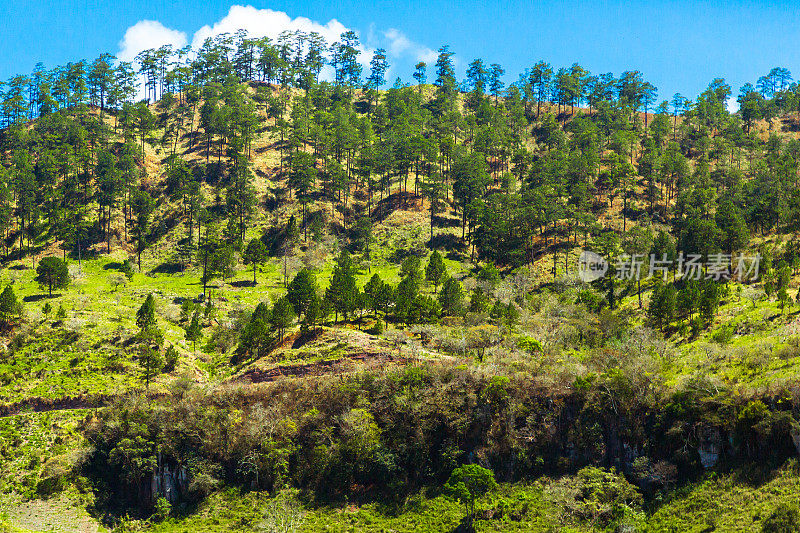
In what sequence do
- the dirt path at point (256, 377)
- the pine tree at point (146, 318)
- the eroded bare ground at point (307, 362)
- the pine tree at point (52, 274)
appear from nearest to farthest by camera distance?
the dirt path at point (256, 377), the eroded bare ground at point (307, 362), the pine tree at point (146, 318), the pine tree at point (52, 274)

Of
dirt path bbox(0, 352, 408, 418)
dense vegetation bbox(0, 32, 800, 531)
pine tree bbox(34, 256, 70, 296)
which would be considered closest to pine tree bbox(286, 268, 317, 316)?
dense vegetation bbox(0, 32, 800, 531)

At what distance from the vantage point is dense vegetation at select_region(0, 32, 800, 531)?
68250mm

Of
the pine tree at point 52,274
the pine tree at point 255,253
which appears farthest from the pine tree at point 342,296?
the pine tree at point 52,274

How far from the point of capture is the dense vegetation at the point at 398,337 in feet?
224

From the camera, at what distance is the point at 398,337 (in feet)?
300

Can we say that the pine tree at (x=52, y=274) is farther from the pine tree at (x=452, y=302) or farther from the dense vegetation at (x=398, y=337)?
the pine tree at (x=452, y=302)

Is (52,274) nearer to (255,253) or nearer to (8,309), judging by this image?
(8,309)

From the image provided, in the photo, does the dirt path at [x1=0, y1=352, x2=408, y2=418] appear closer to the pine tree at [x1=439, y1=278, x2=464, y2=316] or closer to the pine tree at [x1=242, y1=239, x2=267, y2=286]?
Answer: the pine tree at [x1=439, y1=278, x2=464, y2=316]

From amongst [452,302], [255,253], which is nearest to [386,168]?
[255,253]

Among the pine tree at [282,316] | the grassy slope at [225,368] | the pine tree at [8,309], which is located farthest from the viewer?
the pine tree at [8,309]

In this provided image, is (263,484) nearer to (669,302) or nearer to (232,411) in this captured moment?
(232,411)

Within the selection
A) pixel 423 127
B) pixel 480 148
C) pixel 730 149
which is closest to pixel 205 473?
pixel 480 148

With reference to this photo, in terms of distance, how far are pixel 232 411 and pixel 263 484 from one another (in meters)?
10.2

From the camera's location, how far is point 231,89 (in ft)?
642
